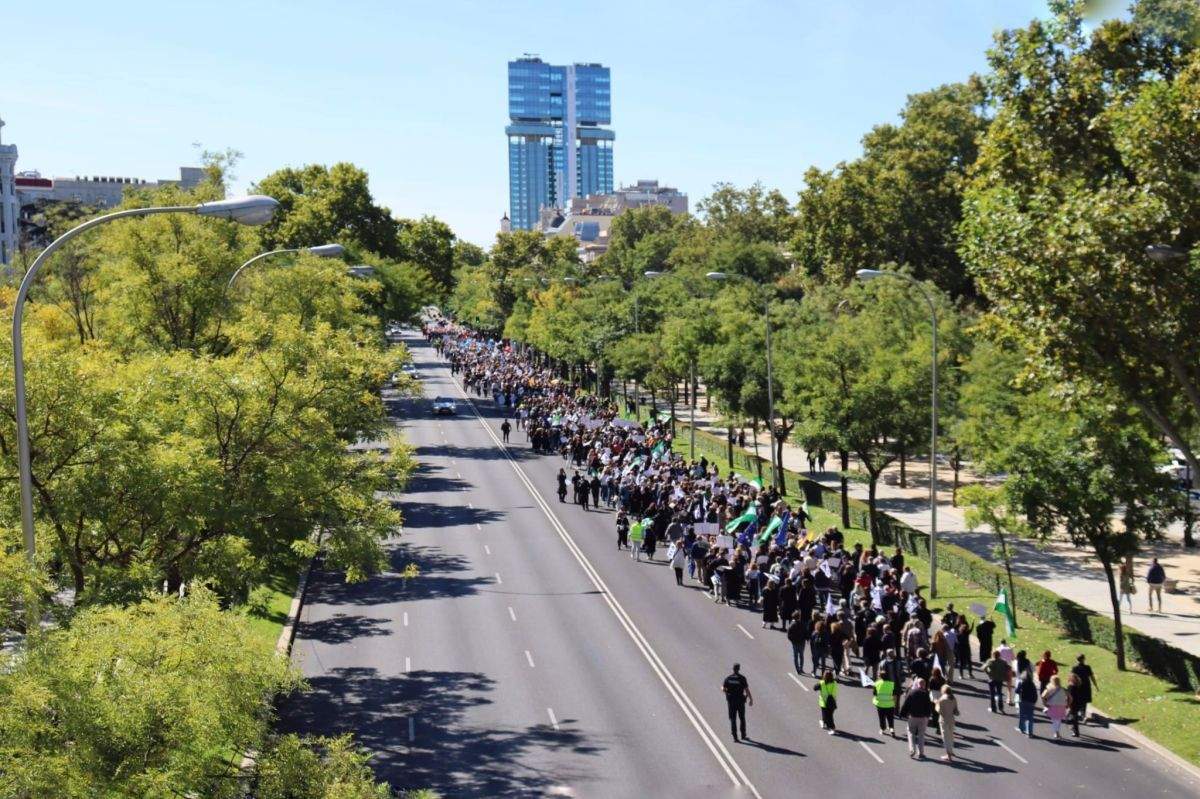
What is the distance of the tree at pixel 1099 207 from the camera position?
68.5 feet

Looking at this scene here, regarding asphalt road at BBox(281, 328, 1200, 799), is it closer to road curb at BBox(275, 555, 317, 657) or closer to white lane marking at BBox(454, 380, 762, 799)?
white lane marking at BBox(454, 380, 762, 799)

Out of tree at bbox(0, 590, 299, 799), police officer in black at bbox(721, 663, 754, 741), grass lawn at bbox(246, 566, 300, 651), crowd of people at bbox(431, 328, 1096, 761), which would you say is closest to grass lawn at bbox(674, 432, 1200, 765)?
crowd of people at bbox(431, 328, 1096, 761)

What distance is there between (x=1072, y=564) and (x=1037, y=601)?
6622 mm

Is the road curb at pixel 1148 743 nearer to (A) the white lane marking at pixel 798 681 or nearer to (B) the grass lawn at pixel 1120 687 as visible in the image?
(B) the grass lawn at pixel 1120 687

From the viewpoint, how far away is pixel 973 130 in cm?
7256

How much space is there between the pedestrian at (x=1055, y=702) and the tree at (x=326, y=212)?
59.8 m

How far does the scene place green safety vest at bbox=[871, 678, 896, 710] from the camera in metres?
19.6

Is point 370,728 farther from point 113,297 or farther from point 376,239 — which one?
point 376,239

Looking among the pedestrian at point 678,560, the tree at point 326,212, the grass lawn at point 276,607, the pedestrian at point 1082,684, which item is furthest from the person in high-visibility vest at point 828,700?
the tree at point 326,212

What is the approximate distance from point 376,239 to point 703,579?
5666cm

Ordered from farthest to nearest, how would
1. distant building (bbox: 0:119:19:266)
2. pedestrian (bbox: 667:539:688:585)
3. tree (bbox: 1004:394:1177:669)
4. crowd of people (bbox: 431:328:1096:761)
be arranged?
distant building (bbox: 0:119:19:266)
pedestrian (bbox: 667:539:688:585)
tree (bbox: 1004:394:1177:669)
crowd of people (bbox: 431:328:1096:761)

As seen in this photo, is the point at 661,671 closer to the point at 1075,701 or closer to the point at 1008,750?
the point at 1008,750

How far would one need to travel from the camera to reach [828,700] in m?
19.9

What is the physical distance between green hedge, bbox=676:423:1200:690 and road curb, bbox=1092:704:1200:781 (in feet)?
6.65
